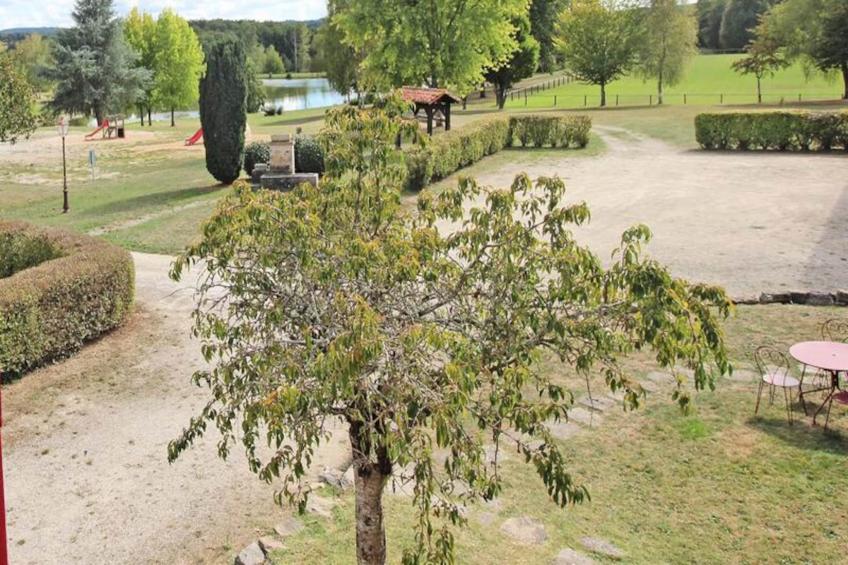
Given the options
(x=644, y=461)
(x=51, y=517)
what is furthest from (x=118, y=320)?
(x=644, y=461)

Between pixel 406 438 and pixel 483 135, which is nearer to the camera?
pixel 406 438

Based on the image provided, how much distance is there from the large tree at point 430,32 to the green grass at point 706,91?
17.3 metres

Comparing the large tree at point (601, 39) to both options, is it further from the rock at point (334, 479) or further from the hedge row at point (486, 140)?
the rock at point (334, 479)

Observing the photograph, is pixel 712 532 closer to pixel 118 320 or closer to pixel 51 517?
pixel 51 517

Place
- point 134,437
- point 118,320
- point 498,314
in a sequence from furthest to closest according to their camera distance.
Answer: point 118,320 < point 134,437 < point 498,314

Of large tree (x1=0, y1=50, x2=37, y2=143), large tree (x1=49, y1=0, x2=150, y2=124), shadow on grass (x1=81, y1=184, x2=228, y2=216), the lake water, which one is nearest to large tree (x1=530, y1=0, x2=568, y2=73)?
the lake water

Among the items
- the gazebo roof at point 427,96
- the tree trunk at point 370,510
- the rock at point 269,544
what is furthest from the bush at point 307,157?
the tree trunk at point 370,510

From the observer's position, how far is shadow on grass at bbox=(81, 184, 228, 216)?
18594 millimetres

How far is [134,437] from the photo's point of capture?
7273mm

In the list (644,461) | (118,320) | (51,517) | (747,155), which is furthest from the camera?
(747,155)

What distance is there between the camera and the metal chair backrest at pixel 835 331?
877 centimetres

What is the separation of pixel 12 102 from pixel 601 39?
3563 centimetres

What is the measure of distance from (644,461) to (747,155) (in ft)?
67.0

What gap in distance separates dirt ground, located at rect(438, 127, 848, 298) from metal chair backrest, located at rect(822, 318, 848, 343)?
5.35 ft
